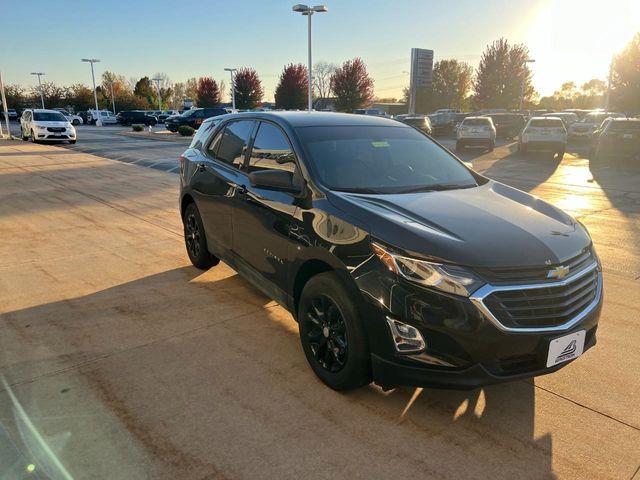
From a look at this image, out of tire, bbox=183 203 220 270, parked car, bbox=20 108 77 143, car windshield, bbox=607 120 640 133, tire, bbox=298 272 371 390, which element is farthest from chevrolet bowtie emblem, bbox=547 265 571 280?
parked car, bbox=20 108 77 143

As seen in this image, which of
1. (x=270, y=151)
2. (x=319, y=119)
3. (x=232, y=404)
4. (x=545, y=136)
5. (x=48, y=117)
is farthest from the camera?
(x=48, y=117)

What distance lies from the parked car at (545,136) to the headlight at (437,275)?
19530 mm

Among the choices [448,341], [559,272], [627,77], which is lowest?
[448,341]

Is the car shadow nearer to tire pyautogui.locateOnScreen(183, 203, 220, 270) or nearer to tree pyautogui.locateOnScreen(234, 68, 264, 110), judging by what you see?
tire pyautogui.locateOnScreen(183, 203, 220, 270)

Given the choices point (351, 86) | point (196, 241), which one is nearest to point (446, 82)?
point (351, 86)

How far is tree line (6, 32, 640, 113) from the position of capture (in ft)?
143

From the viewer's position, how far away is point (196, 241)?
5.56 meters

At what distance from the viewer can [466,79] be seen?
244ft

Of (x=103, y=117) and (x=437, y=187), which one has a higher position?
(x=437, y=187)

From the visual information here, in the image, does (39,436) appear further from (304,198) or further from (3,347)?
(304,198)

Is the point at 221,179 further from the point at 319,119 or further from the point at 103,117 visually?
the point at 103,117

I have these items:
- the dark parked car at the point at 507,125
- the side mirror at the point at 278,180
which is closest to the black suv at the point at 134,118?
the dark parked car at the point at 507,125

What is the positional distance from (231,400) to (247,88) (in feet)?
191

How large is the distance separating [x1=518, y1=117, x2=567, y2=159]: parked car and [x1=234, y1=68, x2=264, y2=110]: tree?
41671 millimetres
